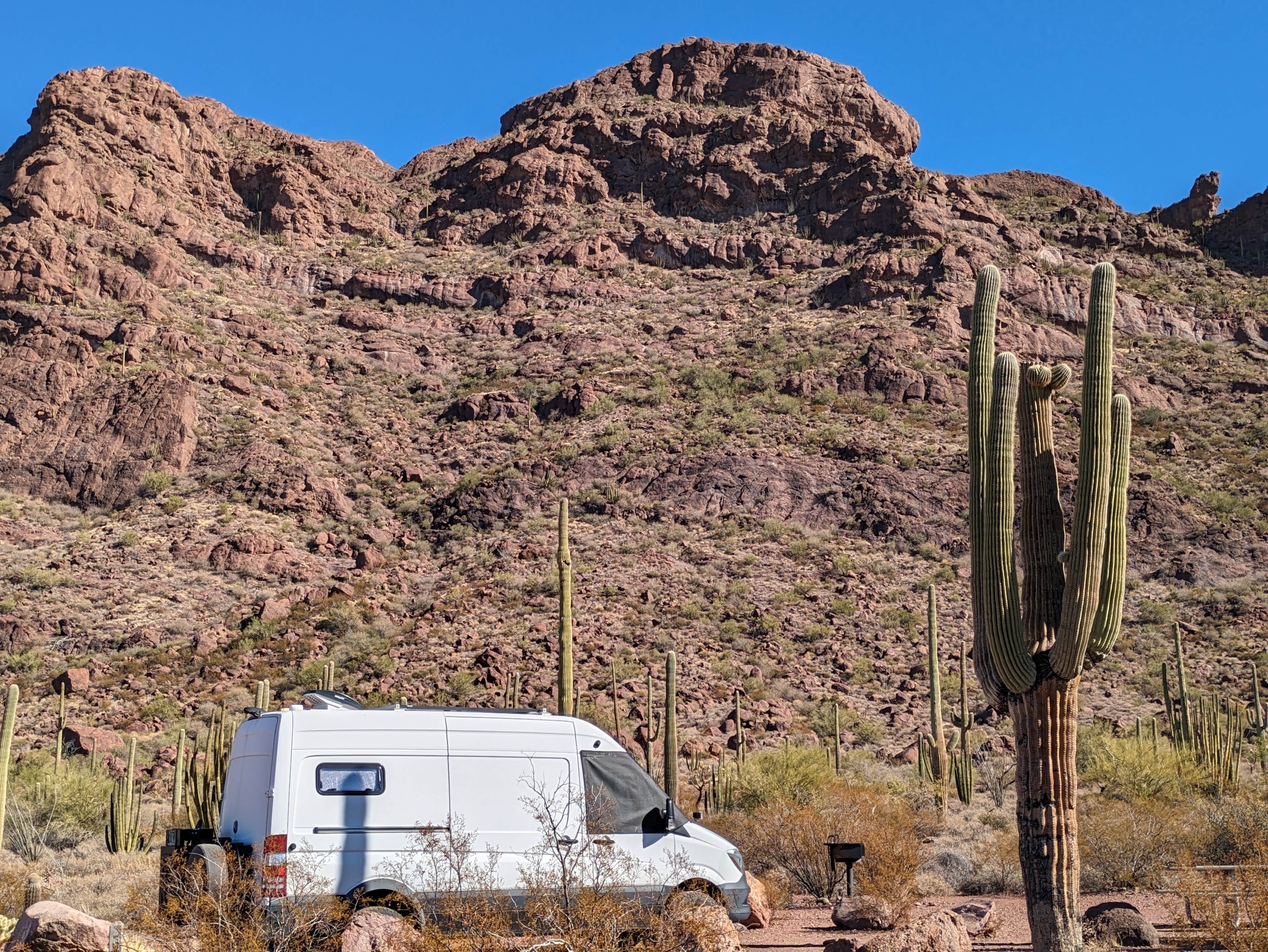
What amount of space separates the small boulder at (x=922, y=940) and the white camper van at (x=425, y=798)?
4.45ft

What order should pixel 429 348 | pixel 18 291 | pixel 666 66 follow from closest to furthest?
pixel 18 291
pixel 429 348
pixel 666 66

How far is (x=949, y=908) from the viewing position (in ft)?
38.8

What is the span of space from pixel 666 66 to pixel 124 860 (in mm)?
76767

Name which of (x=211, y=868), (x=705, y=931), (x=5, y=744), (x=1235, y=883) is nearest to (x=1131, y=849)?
(x=1235, y=883)

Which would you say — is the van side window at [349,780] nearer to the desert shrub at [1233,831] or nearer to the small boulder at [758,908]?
the small boulder at [758,908]

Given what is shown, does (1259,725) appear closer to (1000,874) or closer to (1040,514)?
(1000,874)

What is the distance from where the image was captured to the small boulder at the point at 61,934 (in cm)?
758

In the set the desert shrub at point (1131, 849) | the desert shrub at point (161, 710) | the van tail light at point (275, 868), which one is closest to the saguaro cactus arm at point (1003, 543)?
the van tail light at point (275, 868)

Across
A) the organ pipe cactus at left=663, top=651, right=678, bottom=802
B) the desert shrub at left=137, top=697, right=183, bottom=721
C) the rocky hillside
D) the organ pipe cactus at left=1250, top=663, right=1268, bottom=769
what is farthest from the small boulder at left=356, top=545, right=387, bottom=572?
the organ pipe cactus at left=1250, top=663, right=1268, bottom=769

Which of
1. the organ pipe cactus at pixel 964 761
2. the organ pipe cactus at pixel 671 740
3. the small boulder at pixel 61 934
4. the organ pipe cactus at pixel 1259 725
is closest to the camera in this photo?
the small boulder at pixel 61 934

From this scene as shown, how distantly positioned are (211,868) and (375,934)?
1.39m

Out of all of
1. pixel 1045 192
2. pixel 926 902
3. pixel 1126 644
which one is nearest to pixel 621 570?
pixel 1126 644

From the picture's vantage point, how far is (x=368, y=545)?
40.4 meters

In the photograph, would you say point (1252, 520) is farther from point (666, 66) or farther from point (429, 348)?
point (666, 66)
